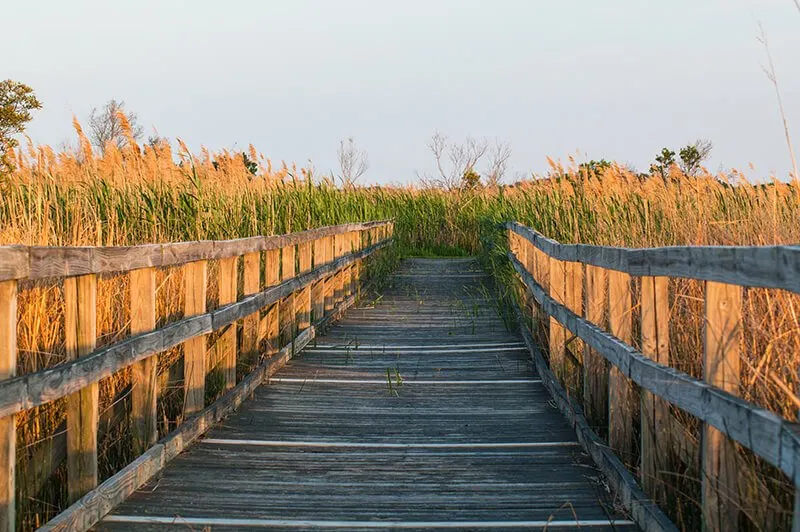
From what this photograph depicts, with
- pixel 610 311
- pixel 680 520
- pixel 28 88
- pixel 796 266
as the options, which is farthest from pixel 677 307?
pixel 28 88

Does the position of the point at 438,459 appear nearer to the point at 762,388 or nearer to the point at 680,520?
the point at 680,520

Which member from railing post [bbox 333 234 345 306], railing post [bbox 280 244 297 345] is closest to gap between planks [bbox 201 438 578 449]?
railing post [bbox 280 244 297 345]

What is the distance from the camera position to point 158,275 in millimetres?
5492

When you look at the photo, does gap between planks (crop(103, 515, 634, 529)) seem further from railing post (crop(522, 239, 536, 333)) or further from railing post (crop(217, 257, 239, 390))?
railing post (crop(522, 239, 536, 333))

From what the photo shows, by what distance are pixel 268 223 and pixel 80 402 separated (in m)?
4.86

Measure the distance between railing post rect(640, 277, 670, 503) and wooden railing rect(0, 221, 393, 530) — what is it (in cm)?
218

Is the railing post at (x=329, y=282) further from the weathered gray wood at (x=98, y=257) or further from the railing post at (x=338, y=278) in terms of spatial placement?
the weathered gray wood at (x=98, y=257)

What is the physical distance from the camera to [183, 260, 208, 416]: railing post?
16.7ft

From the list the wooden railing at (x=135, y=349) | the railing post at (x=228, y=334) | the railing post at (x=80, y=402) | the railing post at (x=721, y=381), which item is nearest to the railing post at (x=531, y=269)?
the wooden railing at (x=135, y=349)

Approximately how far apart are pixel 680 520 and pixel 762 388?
0.65 metres

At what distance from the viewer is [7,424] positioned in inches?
120

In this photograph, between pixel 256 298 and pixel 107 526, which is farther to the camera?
pixel 256 298

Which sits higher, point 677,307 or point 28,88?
point 28,88

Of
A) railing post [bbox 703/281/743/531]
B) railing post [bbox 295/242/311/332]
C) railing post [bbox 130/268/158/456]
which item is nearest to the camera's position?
railing post [bbox 703/281/743/531]
